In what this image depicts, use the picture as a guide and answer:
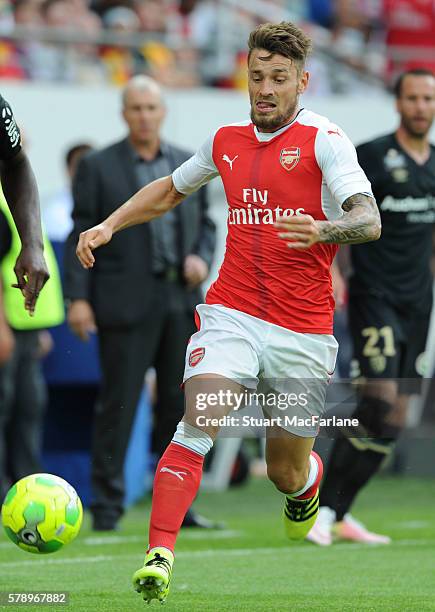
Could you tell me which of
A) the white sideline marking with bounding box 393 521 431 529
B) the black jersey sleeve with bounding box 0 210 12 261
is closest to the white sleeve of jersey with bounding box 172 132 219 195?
the black jersey sleeve with bounding box 0 210 12 261

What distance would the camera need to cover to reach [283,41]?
6.38 metres

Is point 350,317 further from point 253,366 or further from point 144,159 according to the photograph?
point 253,366

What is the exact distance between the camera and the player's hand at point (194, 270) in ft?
31.8

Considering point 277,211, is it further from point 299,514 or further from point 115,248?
point 115,248

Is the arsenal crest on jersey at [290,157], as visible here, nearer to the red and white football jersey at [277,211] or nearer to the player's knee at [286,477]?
the red and white football jersey at [277,211]

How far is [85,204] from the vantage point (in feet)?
31.9

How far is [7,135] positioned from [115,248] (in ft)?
12.1

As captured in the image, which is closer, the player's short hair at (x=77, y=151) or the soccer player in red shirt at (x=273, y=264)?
the soccer player in red shirt at (x=273, y=264)

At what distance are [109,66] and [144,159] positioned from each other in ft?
22.5

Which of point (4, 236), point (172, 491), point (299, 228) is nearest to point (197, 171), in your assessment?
point (299, 228)

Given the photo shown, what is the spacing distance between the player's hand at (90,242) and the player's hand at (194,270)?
3.15 m

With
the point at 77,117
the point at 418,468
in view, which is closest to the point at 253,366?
the point at 418,468

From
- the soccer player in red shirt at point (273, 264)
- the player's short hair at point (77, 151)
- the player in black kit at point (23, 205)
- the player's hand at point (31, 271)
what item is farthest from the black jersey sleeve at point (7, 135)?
the player's short hair at point (77, 151)

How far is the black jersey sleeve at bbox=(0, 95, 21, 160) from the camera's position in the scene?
6068mm
